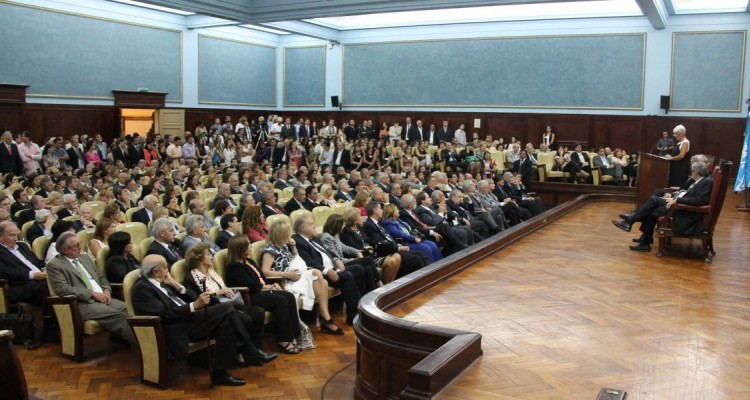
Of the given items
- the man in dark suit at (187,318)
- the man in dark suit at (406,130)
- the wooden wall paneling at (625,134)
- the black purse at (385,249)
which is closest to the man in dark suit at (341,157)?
the man in dark suit at (406,130)

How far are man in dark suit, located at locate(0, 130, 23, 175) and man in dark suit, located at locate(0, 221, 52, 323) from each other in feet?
23.2

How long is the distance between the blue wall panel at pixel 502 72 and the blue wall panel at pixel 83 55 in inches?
210

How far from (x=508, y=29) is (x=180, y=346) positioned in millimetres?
14741

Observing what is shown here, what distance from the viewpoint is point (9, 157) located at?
1135 centimetres

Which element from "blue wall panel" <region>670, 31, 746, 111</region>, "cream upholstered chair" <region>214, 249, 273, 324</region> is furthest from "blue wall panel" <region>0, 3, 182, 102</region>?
"blue wall panel" <region>670, 31, 746, 111</region>

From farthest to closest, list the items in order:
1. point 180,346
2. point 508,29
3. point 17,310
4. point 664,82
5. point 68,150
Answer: point 508,29
point 664,82
point 68,150
point 17,310
point 180,346

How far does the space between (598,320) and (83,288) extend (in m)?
3.52

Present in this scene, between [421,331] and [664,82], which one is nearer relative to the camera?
[421,331]

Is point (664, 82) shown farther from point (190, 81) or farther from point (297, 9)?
point (190, 81)

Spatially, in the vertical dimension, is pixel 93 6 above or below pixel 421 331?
above

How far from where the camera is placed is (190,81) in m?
17.8

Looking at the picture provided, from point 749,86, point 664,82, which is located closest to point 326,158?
point 664,82

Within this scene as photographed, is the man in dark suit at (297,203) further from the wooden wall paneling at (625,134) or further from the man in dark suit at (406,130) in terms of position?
the wooden wall paneling at (625,134)

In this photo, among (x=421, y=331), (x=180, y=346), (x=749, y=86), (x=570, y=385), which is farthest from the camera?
(x=749, y=86)
